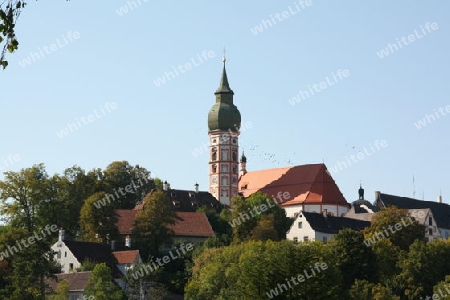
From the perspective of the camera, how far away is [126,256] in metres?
88.4

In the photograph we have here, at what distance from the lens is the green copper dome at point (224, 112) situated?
15325 cm

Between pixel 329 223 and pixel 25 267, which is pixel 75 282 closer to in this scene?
pixel 25 267

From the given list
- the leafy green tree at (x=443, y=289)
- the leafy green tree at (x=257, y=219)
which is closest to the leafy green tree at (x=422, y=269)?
the leafy green tree at (x=443, y=289)

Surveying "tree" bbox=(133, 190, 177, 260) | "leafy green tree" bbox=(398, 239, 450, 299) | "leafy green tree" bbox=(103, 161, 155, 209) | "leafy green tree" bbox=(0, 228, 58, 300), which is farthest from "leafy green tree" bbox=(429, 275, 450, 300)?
"leafy green tree" bbox=(103, 161, 155, 209)

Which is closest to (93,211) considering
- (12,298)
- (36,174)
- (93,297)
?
(36,174)

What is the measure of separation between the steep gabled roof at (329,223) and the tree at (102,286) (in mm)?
30145

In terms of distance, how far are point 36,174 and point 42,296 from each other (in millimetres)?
35695

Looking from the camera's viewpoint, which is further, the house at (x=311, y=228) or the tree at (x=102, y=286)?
the house at (x=311, y=228)

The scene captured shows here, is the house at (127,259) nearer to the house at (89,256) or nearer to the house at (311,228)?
the house at (89,256)

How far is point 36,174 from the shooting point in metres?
104

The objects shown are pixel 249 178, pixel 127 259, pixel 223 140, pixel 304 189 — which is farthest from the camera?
pixel 223 140

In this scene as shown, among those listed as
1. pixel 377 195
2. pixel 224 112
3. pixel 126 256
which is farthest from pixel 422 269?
pixel 224 112

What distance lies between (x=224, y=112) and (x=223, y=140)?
13.8 ft

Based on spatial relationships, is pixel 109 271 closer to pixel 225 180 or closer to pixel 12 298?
pixel 12 298
